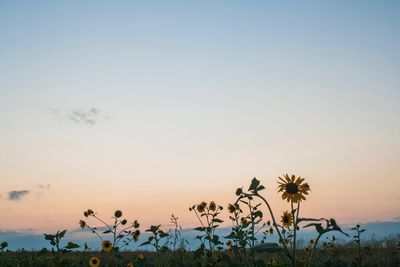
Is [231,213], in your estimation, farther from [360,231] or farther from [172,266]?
[360,231]

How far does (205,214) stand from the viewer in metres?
9.97

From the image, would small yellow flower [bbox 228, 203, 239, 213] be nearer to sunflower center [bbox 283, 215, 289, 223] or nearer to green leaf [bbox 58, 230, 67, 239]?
sunflower center [bbox 283, 215, 289, 223]

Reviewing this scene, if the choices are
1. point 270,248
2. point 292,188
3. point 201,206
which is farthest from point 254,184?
point 201,206

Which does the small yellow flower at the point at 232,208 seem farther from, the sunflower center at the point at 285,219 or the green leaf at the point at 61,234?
the green leaf at the point at 61,234

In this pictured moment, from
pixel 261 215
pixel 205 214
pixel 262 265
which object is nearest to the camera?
pixel 262 265

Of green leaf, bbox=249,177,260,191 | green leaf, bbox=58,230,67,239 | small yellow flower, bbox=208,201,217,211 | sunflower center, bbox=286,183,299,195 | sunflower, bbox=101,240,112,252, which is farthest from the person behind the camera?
small yellow flower, bbox=208,201,217,211

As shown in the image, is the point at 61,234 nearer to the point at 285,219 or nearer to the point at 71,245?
the point at 71,245

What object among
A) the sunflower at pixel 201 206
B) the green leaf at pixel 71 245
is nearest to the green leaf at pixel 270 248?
the green leaf at pixel 71 245

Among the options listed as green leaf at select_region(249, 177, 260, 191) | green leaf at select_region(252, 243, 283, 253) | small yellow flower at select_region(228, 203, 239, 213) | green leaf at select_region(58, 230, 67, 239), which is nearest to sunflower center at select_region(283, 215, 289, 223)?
small yellow flower at select_region(228, 203, 239, 213)

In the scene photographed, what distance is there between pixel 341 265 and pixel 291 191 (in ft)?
19.6

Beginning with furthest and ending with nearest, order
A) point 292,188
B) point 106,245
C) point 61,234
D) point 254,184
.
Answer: point 106,245 → point 61,234 → point 292,188 → point 254,184

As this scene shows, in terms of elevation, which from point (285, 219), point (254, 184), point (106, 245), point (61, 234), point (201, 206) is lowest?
point (106, 245)

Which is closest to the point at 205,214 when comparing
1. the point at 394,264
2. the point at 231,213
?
the point at 231,213

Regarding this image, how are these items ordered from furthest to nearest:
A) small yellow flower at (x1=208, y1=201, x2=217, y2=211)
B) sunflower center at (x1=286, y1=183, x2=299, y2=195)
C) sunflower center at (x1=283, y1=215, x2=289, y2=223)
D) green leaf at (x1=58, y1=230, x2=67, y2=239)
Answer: small yellow flower at (x1=208, y1=201, x2=217, y2=211) → sunflower center at (x1=283, y1=215, x2=289, y2=223) → green leaf at (x1=58, y1=230, x2=67, y2=239) → sunflower center at (x1=286, y1=183, x2=299, y2=195)
